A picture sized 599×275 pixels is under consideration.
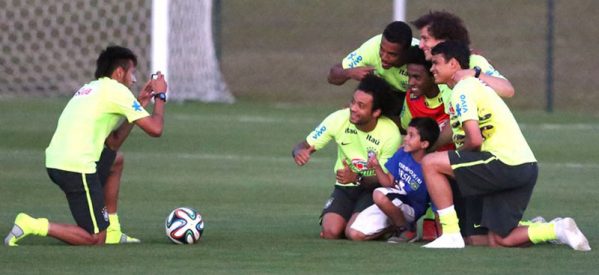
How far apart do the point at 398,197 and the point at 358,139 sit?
60 centimetres

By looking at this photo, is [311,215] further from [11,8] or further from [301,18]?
[301,18]

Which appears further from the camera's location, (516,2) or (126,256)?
(516,2)

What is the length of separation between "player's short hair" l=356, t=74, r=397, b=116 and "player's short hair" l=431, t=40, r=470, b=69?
2.49ft

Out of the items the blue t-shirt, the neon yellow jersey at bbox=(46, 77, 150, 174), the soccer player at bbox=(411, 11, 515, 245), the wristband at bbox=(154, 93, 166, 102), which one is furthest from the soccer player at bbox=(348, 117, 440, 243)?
the neon yellow jersey at bbox=(46, 77, 150, 174)

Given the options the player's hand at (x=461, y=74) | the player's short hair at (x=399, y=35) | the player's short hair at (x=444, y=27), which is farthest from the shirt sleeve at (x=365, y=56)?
the player's hand at (x=461, y=74)

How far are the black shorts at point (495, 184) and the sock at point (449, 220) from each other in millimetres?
178

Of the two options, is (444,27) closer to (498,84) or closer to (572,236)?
(498,84)

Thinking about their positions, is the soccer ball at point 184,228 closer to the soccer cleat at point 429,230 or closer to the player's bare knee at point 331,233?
the player's bare knee at point 331,233

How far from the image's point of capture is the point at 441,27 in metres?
10.1

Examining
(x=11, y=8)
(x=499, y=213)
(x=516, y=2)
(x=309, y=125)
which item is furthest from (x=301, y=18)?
(x=499, y=213)

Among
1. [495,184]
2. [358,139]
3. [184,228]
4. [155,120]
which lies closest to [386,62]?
[358,139]

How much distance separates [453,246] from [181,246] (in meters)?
1.79

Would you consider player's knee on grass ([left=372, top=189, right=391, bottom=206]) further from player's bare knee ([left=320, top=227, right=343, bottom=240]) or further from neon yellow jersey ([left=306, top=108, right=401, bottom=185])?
player's bare knee ([left=320, top=227, right=343, bottom=240])

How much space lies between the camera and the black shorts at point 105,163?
9930 mm
